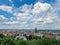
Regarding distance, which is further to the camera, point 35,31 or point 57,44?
point 35,31

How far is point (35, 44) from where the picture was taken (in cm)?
712

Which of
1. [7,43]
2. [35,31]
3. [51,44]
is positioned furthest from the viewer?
[35,31]

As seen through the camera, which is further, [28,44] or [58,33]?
[58,33]

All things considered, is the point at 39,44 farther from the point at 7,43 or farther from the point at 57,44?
the point at 7,43

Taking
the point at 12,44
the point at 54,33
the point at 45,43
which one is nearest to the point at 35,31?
the point at 54,33

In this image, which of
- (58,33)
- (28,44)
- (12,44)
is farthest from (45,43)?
(58,33)

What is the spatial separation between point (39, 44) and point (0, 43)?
→ 183 cm

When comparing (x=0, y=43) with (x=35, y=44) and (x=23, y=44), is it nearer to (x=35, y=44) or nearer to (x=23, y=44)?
(x=23, y=44)

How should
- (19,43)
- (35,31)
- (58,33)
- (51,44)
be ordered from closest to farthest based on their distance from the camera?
(19,43), (51,44), (58,33), (35,31)

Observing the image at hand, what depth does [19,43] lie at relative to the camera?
273 inches

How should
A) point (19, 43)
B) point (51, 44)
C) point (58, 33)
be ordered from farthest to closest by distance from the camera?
point (58, 33) → point (51, 44) → point (19, 43)

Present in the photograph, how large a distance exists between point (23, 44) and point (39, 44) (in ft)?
2.53

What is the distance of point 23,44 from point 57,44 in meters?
1.75

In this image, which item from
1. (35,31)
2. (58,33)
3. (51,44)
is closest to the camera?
(51,44)
